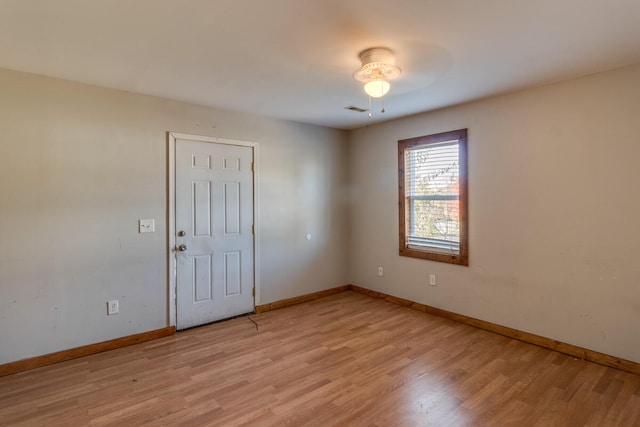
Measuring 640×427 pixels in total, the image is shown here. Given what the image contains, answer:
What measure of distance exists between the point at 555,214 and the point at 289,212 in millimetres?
2912

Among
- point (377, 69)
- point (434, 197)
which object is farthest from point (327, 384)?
point (434, 197)

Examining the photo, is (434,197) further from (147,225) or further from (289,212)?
(147,225)

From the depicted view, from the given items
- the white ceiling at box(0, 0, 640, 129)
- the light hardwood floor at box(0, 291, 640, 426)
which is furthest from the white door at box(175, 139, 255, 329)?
the white ceiling at box(0, 0, 640, 129)

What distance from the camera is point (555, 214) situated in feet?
9.91

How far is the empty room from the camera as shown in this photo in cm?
210

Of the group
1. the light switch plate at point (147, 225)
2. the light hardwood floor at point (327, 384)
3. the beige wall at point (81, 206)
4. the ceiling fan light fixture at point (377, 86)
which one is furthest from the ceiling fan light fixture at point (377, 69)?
the light switch plate at point (147, 225)

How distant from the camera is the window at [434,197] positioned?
12.1ft

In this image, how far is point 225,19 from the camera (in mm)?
1956

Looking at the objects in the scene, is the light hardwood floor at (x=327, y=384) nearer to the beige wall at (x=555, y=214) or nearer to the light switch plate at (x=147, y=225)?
the beige wall at (x=555, y=214)

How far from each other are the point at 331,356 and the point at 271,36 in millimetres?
2567

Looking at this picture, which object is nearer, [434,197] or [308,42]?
[308,42]

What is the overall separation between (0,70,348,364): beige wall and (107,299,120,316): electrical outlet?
0.14 feet

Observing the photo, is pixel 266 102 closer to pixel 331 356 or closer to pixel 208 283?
pixel 208 283

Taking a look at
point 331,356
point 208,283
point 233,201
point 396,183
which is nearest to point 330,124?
point 396,183
